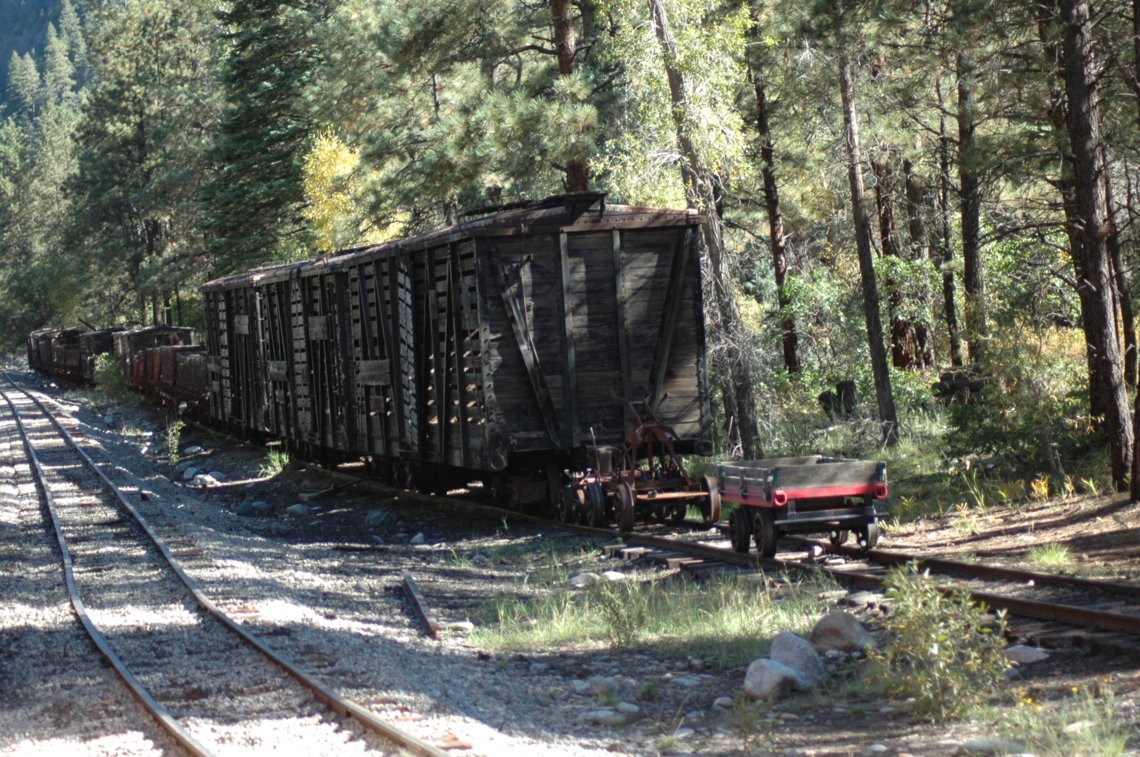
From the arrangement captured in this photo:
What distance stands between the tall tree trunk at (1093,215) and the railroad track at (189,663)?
8901 mm

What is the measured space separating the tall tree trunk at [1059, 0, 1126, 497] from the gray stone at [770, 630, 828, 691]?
640cm

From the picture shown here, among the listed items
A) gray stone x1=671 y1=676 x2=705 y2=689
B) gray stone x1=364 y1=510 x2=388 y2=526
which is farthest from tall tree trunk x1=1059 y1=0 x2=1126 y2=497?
gray stone x1=364 y1=510 x2=388 y2=526

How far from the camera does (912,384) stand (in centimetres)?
2338

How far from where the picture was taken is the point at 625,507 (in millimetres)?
13664

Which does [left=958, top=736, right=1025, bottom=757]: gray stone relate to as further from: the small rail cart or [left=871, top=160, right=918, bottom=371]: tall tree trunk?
[left=871, top=160, right=918, bottom=371]: tall tree trunk

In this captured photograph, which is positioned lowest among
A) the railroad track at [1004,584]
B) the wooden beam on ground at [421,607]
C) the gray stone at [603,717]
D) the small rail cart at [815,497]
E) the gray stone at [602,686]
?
the gray stone at [603,717]

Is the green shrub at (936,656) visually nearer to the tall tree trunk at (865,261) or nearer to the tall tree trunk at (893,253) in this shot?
the tall tree trunk at (865,261)

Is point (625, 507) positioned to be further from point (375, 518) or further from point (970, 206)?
point (970, 206)

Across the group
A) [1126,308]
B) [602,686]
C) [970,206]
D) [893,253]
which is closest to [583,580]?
[602,686]

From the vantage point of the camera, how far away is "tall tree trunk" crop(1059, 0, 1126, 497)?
41.9 feet

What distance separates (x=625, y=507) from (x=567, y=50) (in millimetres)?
10504

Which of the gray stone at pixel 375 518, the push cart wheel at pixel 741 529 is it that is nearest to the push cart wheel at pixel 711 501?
the push cart wheel at pixel 741 529

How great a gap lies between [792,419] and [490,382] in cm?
882

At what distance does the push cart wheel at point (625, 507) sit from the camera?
537 inches
